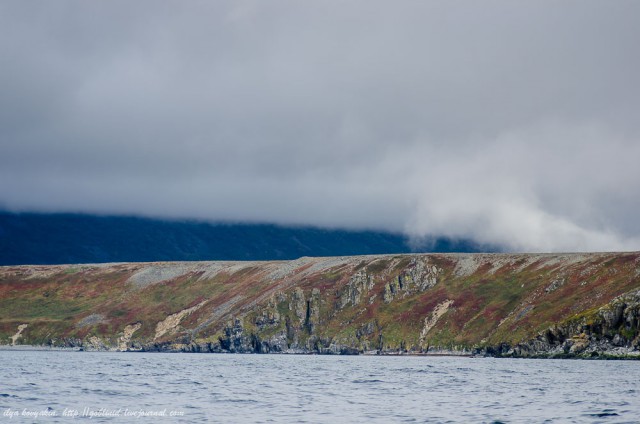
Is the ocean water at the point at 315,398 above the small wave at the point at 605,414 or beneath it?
beneath

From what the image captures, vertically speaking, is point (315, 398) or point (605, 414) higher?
point (605, 414)

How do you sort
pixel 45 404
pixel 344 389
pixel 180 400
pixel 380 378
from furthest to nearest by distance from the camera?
pixel 380 378, pixel 344 389, pixel 180 400, pixel 45 404

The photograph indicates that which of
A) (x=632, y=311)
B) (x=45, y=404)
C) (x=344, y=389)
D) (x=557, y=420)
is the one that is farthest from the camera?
(x=632, y=311)

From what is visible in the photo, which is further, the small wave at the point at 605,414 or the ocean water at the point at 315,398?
the small wave at the point at 605,414

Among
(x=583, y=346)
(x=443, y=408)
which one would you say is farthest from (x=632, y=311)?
(x=443, y=408)

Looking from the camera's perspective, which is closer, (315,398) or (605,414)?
(605,414)

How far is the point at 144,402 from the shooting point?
7069 centimetres

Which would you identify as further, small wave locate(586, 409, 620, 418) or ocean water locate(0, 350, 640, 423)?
small wave locate(586, 409, 620, 418)

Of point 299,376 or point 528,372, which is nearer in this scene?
point 299,376

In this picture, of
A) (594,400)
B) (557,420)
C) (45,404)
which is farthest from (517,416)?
(45,404)

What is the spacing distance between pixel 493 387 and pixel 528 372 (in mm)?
35450

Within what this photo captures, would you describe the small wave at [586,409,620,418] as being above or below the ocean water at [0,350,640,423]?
above

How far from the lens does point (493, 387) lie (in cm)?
9575

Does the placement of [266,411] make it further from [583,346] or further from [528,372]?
[583,346]
